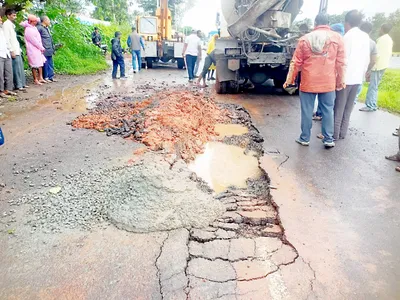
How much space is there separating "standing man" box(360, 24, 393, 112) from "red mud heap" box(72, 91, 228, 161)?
11.3ft

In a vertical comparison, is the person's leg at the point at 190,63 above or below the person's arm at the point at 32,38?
below

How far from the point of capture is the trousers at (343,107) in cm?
498

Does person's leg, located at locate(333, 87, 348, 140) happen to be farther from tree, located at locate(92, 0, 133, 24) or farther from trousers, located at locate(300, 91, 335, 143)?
tree, located at locate(92, 0, 133, 24)

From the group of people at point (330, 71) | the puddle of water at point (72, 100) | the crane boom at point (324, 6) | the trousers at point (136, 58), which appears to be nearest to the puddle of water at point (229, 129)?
the group of people at point (330, 71)

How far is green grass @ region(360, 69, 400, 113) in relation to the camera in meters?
7.60

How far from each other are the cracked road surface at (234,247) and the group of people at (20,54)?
14.8ft

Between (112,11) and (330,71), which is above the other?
(112,11)

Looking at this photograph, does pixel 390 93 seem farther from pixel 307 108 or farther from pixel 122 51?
pixel 122 51

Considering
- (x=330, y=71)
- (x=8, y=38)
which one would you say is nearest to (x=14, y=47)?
(x=8, y=38)

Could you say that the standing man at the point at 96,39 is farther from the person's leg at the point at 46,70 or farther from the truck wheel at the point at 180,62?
the person's leg at the point at 46,70

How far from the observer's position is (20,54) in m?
8.32

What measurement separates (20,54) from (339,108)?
7802 millimetres

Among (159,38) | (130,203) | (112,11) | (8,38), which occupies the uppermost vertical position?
(112,11)

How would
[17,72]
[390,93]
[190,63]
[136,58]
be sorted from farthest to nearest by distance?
[136,58]
[190,63]
[390,93]
[17,72]
